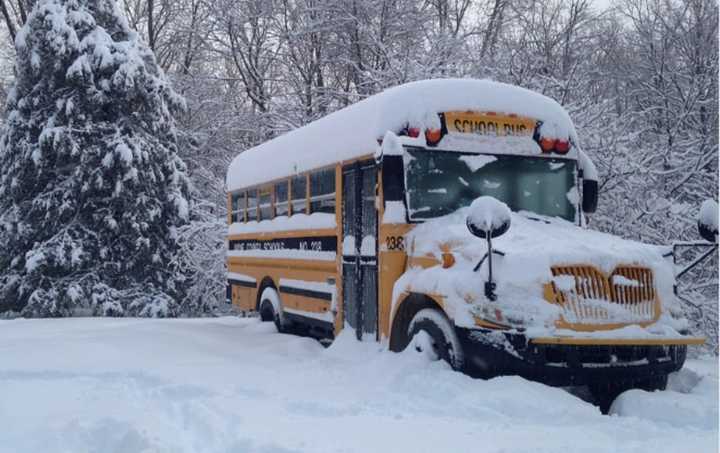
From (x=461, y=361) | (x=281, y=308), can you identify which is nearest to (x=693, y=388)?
(x=461, y=361)

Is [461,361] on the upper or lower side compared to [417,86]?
lower

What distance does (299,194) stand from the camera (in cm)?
885

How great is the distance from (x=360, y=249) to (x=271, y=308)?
2.96m

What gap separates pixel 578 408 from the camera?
4.74 meters

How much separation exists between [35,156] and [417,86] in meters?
12.3

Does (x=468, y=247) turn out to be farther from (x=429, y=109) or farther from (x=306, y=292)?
(x=306, y=292)

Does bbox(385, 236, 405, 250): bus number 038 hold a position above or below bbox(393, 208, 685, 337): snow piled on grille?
above

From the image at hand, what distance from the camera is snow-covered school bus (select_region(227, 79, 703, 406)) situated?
5.21m

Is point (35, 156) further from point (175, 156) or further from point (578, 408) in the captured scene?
point (578, 408)

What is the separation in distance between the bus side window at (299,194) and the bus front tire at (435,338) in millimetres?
2977

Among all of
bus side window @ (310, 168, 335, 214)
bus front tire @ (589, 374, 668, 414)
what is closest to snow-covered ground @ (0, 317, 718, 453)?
bus front tire @ (589, 374, 668, 414)

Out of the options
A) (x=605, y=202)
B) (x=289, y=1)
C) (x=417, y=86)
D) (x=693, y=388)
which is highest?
(x=289, y=1)

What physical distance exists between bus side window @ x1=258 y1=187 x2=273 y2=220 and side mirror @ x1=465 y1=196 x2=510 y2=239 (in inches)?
201

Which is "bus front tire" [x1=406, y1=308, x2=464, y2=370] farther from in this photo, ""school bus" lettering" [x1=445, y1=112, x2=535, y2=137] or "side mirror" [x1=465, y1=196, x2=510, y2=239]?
""school bus" lettering" [x1=445, y1=112, x2=535, y2=137]
